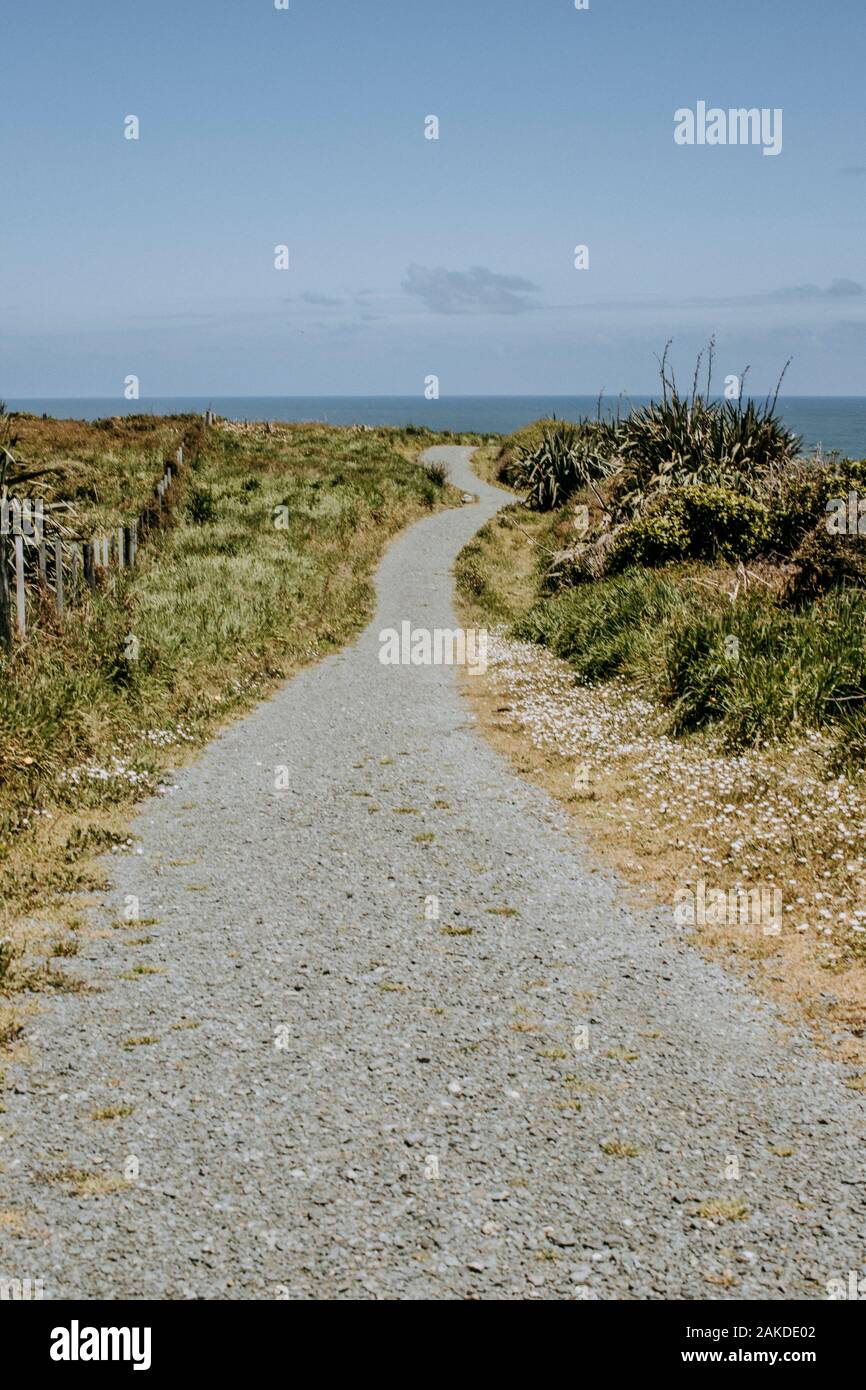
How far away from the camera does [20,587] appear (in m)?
12.1

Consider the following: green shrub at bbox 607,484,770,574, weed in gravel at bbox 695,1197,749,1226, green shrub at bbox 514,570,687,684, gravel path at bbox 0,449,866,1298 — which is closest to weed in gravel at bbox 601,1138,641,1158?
gravel path at bbox 0,449,866,1298

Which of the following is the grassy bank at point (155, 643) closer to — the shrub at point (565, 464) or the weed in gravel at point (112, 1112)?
the weed in gravel at point (112, 1112)

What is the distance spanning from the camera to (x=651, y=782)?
10.1 metres

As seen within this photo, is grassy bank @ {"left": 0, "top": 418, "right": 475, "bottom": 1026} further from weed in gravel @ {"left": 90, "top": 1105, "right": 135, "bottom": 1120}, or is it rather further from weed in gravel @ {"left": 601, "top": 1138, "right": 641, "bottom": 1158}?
weed in gravel @ {"left": 601, "top": 1138, "right": 641, "bottom": 1158}

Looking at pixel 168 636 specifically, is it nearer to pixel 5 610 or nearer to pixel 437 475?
pixel 5 610

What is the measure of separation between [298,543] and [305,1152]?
2071cm

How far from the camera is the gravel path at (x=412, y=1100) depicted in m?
3.95

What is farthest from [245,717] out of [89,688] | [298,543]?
[298,543]

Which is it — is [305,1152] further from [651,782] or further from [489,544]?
[489,544]

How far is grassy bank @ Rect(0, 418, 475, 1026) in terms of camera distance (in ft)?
27.2

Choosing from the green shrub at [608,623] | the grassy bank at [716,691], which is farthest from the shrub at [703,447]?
the green shrub at [608,623]

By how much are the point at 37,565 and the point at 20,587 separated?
4.08 feet

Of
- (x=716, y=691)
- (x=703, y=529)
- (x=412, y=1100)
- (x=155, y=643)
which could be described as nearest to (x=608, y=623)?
(x=703, y=529)

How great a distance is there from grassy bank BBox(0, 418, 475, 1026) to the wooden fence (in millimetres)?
280
